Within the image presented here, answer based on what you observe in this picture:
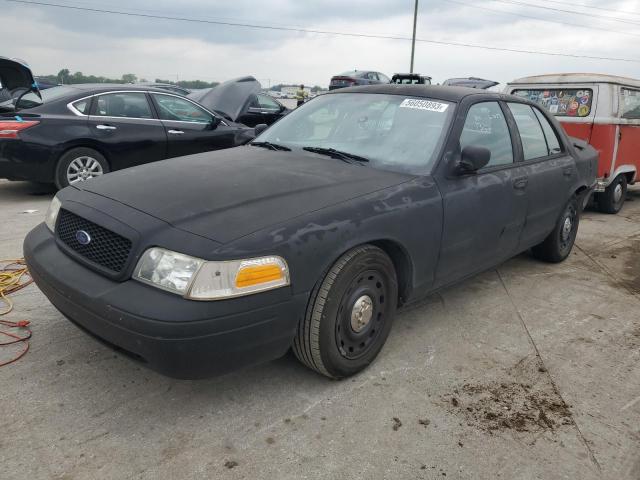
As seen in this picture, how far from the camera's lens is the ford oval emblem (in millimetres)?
2531

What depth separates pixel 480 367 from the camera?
3062 millimetres

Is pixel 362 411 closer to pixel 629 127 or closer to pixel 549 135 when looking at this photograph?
pixel 549 135

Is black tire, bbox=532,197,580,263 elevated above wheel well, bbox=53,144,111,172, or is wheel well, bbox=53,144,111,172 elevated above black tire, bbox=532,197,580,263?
wheel well, bbox=53,144,111,172

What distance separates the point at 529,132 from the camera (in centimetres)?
420

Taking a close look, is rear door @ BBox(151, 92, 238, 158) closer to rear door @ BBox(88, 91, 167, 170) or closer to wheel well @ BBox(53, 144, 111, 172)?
rear door @ BBox(88, 91, 167, 170)

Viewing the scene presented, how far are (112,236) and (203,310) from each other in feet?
2.15

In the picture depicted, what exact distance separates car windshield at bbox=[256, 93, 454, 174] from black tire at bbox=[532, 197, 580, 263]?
2022 millimetres

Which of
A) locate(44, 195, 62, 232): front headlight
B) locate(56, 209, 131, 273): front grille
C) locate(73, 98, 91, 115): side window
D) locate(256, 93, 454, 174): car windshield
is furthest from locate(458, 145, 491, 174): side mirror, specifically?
locate(73, 98, 91, 115): side window

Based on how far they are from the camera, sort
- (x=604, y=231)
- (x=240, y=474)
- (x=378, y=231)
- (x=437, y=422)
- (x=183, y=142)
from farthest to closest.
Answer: (x=183, y=142) < (x=604, y=231) < (x=378, y=231) < (x=437, y=422) < (x=240, y=474)

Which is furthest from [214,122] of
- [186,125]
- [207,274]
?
[207,274]

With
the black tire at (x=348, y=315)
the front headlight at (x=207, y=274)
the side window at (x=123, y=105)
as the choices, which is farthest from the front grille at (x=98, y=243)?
the side window at (x=123, y=105)

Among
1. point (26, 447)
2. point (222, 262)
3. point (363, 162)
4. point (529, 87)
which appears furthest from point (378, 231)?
point (529, 87)

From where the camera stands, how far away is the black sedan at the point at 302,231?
2203 millimetres

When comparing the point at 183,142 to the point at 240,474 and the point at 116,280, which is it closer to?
the point at 116,280
